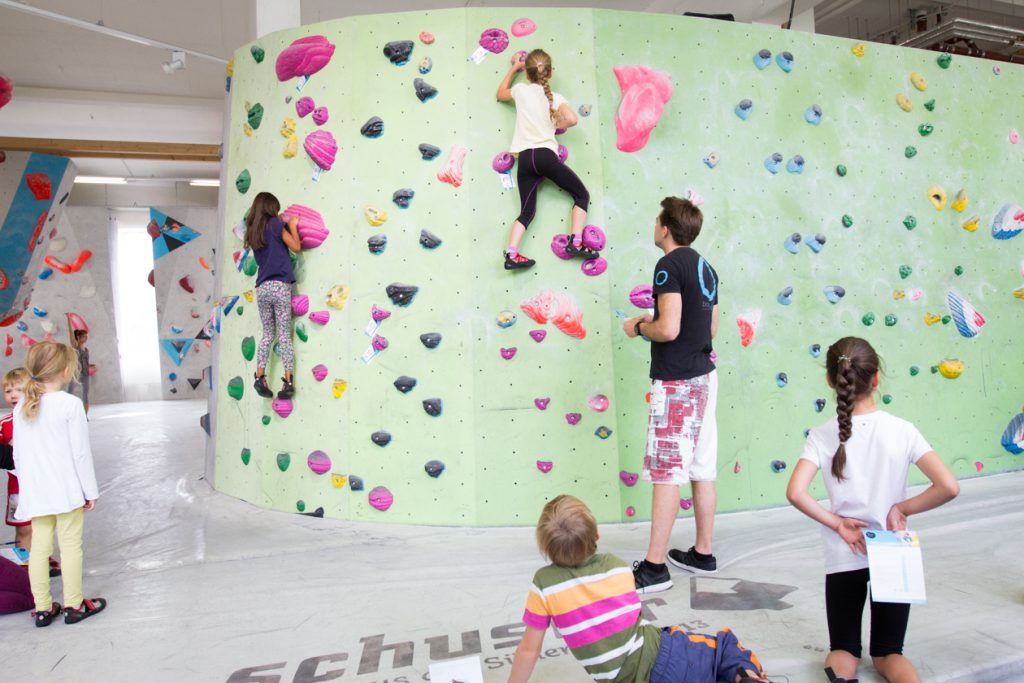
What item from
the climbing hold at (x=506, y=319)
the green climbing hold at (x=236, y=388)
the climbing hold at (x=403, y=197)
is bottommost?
the green climbing hold at (x=236, y=388)

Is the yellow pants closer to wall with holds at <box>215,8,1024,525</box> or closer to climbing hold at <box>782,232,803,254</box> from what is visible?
wall with holds at <box>215,8,1024,525</box>

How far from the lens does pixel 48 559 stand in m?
2.46

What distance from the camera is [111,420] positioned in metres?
8.80

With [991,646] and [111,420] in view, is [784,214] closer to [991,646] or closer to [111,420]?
[991,646]

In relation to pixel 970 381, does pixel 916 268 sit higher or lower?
higher

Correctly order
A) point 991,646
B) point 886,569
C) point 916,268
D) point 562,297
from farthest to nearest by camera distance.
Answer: point 916,268
point 562,297
point 991,646
point 886,569

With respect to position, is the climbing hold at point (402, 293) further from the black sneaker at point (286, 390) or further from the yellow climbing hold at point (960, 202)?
the yellow climbing hold at point (960, 202)

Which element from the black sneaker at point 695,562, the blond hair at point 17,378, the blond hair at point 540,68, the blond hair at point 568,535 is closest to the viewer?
the blond hair at point 568,535

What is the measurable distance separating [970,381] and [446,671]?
3757 millimetres

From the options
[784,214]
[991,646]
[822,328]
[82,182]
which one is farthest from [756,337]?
[82,182]

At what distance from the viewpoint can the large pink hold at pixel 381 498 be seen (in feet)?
11.6

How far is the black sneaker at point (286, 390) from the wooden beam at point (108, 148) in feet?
19.3

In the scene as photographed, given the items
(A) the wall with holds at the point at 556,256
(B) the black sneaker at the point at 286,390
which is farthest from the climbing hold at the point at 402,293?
(B) the black sneaker at the point at 286,390

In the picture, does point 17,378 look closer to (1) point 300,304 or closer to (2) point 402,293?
(1) point 300,304
